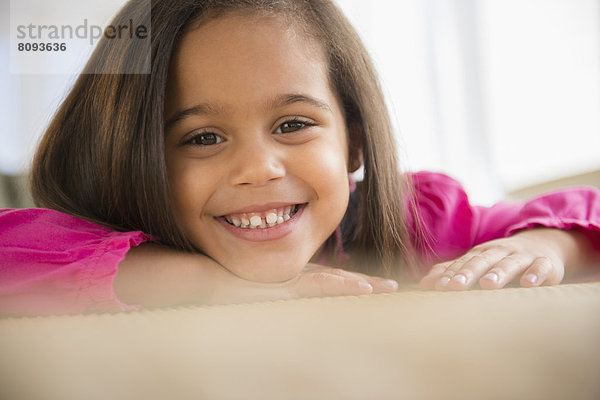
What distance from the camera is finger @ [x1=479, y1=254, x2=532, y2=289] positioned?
56 centimetres

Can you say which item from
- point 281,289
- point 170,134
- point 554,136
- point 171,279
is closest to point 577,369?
point 281,289

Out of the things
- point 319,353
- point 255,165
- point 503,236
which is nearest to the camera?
point 319,353

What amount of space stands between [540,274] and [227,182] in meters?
0.42

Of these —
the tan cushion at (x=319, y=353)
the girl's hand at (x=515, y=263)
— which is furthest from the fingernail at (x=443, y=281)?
the tan cushion at (x=319, y=353)

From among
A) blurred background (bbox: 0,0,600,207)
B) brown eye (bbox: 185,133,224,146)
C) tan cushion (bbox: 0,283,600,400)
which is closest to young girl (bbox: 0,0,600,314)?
brown eye (bbox: 185,133,224,146)

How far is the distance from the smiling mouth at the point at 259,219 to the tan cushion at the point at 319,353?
353 mm

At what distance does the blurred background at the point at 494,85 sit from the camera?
71.7 inches

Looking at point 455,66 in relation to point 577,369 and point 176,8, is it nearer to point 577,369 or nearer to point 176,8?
point 176,8

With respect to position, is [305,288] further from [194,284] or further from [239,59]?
[239,59]

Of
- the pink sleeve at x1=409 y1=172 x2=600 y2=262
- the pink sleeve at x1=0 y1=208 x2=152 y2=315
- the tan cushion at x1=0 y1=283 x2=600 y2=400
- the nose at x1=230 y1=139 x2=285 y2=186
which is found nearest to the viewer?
the tan cushion at x1=0 y1=283 x2=600 y2=400

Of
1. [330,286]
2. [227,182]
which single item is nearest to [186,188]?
[227,182]

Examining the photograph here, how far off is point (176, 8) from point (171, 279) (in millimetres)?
418

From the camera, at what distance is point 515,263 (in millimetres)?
644

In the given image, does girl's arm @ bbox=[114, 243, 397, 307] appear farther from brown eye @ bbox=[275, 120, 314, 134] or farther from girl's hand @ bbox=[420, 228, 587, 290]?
brown eye @ bbox=[275, 120, 314, 134]
